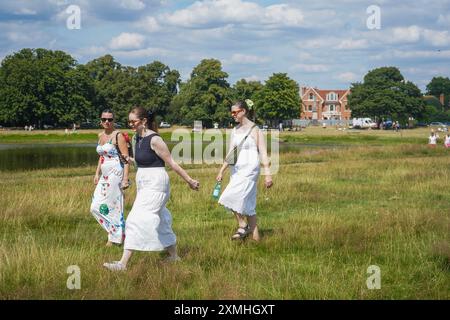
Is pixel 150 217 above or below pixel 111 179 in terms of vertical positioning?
below

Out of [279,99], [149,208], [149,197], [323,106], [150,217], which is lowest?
[150,217]

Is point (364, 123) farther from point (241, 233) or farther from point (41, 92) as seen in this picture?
point (241, 233)

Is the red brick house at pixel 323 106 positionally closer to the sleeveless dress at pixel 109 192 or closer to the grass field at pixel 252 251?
the grass field at pixel 252 251

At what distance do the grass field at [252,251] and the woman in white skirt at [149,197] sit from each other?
24 cm

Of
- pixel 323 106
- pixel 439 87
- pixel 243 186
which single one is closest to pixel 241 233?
pixel 243 186

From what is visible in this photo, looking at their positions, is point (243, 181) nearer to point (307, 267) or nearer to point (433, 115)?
point (307, 267)

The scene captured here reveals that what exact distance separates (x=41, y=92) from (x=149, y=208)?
3190 inches

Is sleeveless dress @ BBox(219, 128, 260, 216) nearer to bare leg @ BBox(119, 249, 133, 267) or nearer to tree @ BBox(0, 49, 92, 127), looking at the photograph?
bare leg @ BBox(119, 249, 133, 267)

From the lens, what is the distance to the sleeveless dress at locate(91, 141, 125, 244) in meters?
9.23

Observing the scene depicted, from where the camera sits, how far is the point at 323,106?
146m

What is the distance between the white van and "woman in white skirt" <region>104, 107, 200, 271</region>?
102 meters
